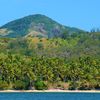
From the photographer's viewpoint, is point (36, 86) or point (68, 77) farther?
point (68, 77)

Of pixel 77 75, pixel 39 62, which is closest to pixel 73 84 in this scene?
pixel 77 75

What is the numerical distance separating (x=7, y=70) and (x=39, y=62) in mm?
14707

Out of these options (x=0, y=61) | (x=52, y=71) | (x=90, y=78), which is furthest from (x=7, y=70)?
(x=90, y=78)

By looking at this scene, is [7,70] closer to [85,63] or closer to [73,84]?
[73,84]

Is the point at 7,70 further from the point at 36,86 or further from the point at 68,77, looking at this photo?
the point at 68,77

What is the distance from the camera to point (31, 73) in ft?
576

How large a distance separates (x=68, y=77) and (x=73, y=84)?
481 inches

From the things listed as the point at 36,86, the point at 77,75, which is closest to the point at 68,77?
the point at 77,75

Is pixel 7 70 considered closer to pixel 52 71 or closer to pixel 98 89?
pixel 52 71

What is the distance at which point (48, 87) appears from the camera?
573 ft

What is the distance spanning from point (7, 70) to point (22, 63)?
1083cm

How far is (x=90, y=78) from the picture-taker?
7052 inches

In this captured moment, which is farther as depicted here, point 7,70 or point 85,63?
point 85,63

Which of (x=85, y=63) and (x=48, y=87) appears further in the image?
(x=85, y=63)
